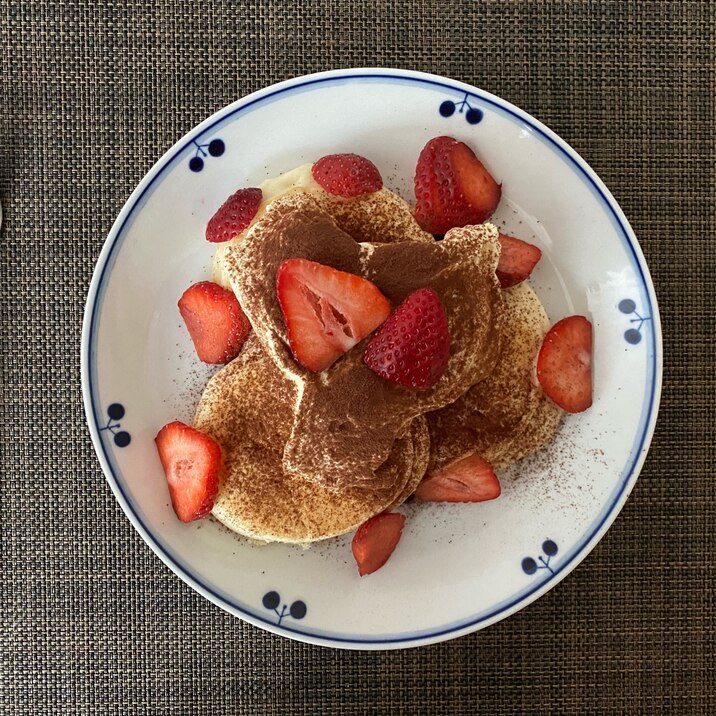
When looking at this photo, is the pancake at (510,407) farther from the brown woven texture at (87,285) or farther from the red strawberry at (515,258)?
the brown woven texture at (87,285)

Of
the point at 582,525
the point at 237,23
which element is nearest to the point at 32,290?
the point at 237,23

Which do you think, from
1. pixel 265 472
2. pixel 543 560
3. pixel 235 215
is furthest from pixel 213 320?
pixel 543 560

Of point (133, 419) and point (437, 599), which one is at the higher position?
point (133, 419)

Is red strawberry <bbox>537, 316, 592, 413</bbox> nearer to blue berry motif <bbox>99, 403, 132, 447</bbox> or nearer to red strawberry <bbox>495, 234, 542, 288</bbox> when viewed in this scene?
red strawberry <bbox>495, 234, 542, 288</bbox>

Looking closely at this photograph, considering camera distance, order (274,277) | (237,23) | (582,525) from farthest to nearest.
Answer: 1. (237,23)
2. (582,525)
3. (274,277)

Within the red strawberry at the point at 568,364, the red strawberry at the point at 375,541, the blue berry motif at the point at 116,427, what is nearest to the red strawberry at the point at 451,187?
the red strawberry at the point at 568,364

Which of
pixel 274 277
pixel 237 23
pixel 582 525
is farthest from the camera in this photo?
pixel 237 23

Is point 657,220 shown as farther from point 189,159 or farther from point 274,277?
point 189,159

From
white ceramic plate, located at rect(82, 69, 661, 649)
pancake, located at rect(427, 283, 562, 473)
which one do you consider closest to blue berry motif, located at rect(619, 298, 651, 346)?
white ceramic plate, located at rect(82, 69, 661, 649)
